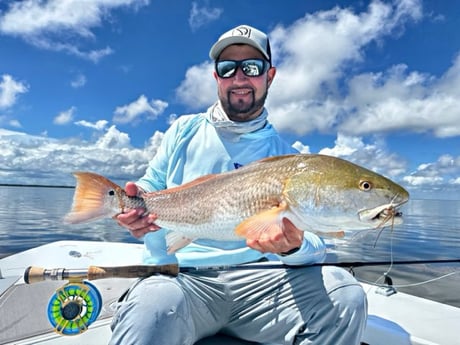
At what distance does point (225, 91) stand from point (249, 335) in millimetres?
2030

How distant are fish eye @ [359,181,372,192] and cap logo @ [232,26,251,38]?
1.76m

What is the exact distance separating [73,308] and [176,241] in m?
0.84

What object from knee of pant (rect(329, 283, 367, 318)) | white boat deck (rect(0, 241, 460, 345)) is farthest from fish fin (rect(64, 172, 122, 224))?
knee of pant (rect(329, 283, 367, 318))

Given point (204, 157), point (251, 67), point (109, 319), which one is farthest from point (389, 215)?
point (109, 319)

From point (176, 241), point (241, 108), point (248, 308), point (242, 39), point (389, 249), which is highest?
point (242, 39)

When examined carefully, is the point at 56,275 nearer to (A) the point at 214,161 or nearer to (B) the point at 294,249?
(A) the point at 214,161

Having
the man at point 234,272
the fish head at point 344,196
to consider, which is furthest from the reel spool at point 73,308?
the fish head at point 344,196

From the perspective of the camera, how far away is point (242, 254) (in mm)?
2881

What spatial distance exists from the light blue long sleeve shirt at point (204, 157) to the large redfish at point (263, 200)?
29 centimetres

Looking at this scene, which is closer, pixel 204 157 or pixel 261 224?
pixel 261 224

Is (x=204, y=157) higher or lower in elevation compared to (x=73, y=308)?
higher

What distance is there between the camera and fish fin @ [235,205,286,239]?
2.18 metres

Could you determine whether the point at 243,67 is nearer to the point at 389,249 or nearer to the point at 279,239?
the point at 279,239

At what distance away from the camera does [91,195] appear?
2.59 meters
